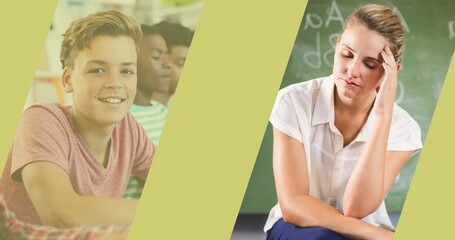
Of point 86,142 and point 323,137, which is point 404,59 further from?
point 86,142

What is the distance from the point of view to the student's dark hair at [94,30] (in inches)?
163

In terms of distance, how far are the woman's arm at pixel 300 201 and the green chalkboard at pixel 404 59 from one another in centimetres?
6

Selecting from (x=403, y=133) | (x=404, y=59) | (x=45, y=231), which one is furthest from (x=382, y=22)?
(x=45, y=231)

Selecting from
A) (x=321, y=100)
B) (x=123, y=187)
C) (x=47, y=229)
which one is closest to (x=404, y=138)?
(x=321, y=100)

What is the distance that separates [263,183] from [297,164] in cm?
15

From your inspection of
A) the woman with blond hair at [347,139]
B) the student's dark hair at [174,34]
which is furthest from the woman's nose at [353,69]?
the student's dark hair at [174,34]

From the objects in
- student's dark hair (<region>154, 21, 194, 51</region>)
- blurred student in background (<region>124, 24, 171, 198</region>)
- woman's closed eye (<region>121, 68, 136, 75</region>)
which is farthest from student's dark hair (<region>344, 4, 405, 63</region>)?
woman's closed eye (<region>121, 68, 136, 75</region>)

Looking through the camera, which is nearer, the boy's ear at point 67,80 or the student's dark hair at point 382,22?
the student's dark hair at point 382,22

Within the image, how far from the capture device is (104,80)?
4.10m

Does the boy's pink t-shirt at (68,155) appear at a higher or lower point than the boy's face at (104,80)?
lower

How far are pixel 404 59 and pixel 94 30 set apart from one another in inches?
45.9

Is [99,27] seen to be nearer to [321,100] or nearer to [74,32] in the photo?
[74,32]

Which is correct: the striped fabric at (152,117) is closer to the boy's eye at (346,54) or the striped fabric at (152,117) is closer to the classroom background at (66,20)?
the classroom background at (66,20)

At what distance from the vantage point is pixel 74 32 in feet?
13.6
